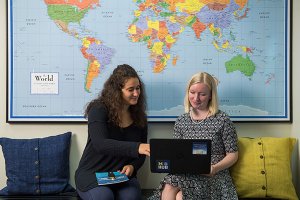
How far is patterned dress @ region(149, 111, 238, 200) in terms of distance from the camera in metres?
1.96

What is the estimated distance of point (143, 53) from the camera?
2.40 m

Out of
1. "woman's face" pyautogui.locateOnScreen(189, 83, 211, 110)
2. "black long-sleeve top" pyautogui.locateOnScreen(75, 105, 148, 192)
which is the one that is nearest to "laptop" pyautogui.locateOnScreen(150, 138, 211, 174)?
"black long-sleeve top" pyautogui.locateOnScreen(75, 105, 148, 192)

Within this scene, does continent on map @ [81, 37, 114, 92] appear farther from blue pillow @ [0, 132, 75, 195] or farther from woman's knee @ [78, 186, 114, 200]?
woman's knee @ [78, 186, 114, 200]

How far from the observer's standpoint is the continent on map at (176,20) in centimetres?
238

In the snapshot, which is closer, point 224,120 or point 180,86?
point 224,120

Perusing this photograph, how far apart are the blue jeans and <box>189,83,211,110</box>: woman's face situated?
0.64m

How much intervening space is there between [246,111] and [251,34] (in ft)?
1.82

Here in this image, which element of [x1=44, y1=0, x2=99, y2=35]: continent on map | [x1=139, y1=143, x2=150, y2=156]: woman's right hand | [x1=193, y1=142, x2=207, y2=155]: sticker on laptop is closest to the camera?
[x1=193, y1=142, x2=207, y2=155]: sticker on laptop

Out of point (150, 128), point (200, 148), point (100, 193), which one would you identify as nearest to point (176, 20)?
point (150, 128)

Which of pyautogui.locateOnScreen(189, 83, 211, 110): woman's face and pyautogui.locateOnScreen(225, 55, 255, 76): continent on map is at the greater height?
pyautogui.locateOnScreen(225, 55, 255, 76): continent on map

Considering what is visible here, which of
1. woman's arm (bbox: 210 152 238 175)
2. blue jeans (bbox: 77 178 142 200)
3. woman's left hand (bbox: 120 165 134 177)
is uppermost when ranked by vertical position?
woman's arm (bbox: 210 152 238 175)

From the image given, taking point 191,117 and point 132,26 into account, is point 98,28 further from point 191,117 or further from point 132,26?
point 191,117

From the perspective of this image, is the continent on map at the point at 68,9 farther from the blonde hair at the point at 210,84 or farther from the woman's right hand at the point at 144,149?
the woman's right hand at the point at 144,149

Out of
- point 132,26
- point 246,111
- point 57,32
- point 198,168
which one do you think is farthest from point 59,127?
point 246,111
